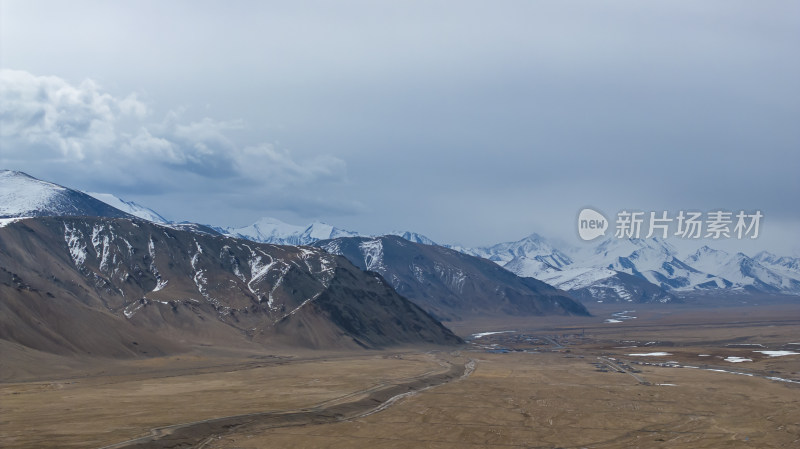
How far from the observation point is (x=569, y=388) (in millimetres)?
126562

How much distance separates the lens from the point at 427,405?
352ft

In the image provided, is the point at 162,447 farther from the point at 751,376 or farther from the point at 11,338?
the point at 751,376

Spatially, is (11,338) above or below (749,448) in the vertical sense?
above

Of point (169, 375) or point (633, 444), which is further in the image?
point (169, 375)

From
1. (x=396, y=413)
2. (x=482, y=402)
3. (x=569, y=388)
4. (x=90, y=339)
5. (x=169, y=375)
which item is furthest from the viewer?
(x=90, y=339)

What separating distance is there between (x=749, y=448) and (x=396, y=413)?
4350 centimetres

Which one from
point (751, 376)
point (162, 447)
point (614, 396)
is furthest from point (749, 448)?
point (751, 376)

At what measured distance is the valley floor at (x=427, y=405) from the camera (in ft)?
275

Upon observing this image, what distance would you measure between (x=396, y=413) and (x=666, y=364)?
3813 inches

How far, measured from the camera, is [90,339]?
564ft

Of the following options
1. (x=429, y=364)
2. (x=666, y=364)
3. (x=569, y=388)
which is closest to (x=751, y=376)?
(x=666, y=364)

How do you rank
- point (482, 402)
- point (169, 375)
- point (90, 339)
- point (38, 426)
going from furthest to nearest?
1. point (90, 339)
2. point (169, 375)
3. point (482, 402)
4. point (38, 426)

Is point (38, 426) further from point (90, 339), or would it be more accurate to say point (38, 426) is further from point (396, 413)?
point (90, 339)

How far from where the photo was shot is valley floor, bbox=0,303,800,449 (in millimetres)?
83938
